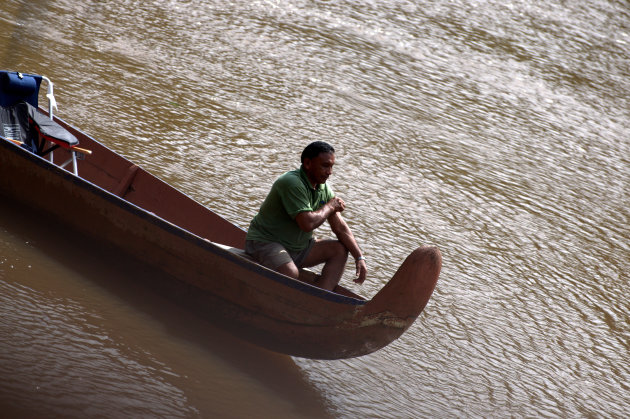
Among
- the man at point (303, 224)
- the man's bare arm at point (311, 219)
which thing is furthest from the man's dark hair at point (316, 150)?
the man's bare arm at point (311, 219)

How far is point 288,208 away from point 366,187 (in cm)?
384

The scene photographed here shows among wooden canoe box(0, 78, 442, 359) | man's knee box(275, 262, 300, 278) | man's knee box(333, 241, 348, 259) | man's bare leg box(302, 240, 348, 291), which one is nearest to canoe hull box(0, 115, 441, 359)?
wooden canoe box(0, 78, 442, 359)

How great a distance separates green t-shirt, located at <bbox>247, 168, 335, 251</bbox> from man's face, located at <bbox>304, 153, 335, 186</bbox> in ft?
0.19

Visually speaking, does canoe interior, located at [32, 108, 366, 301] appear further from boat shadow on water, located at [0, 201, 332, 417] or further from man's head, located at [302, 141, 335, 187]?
man's head, located at [302, 141, 335, 187]

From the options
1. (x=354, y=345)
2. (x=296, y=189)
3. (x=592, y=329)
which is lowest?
(x=592, y=329)

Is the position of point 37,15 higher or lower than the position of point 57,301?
higher

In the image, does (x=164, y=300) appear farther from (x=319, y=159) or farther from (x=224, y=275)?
(x=319, y=159)

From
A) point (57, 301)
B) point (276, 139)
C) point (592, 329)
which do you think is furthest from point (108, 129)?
point (592, 329)

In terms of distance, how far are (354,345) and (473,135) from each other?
713cm

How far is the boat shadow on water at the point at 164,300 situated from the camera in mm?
5191

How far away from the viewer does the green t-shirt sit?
16.7 ft

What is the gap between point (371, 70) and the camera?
13.0m

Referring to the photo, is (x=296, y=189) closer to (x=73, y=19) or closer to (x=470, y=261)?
(x=470, y=261)

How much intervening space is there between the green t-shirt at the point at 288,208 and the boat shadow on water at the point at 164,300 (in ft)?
2.30
